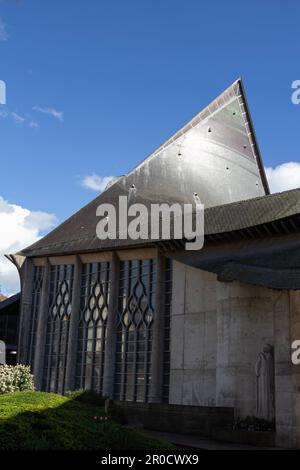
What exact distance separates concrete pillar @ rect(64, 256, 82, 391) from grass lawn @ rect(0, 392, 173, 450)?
17.6m

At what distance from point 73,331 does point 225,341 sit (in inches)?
436

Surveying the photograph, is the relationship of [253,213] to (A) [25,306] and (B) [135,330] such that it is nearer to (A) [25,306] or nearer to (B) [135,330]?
(B) [135,330]

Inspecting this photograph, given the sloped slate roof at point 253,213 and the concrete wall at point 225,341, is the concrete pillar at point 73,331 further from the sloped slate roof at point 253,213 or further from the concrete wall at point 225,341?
the sloped slate roof at point 253,213

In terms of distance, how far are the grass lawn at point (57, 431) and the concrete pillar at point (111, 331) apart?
51.7 feet

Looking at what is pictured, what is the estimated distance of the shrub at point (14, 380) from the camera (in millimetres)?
16500

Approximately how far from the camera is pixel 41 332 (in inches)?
1152

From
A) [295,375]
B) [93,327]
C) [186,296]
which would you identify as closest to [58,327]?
[93,327]

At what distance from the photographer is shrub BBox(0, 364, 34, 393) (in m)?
16.5

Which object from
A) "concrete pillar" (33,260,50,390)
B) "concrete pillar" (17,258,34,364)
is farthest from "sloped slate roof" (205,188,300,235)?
"concrete pillar" (17,258,34,364)

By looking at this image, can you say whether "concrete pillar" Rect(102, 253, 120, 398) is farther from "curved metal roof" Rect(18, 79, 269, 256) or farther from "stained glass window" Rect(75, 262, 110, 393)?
"curved metal roof" Rect(18, 79, 269, 256)

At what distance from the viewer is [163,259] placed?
80.6 ft

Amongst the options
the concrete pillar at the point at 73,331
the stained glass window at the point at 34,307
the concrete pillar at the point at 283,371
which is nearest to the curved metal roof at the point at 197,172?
the stained glass window at the point at 34,307

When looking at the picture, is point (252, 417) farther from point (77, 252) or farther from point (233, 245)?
point (77, 252)

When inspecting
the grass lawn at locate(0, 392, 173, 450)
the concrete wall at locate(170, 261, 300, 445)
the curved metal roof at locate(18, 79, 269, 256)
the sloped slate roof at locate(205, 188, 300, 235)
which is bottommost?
the grass lawn at locate(0, 392, 173, 450)
